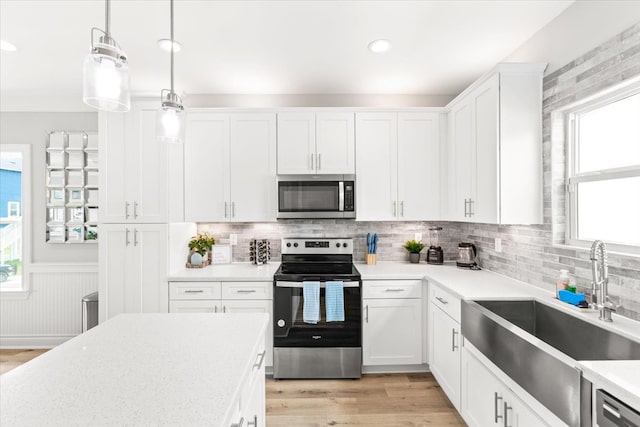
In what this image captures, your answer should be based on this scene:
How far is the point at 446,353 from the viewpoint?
2.39 metres

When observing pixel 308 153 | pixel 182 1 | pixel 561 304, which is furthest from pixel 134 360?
pixel 308 153

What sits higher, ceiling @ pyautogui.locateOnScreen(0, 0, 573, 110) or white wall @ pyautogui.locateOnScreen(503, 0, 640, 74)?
ceiling @ pyautogui.locateOnScreen(0, 0, 573, 110)

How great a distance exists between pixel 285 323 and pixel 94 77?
2.25 m

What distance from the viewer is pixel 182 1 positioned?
1.89 meters

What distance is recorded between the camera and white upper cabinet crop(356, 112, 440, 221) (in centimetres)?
315

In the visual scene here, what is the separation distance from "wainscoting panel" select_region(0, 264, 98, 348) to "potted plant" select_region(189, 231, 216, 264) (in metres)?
1.16

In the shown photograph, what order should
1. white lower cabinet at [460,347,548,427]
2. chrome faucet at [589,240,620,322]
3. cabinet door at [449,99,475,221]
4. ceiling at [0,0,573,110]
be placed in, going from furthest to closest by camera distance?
cabinet door at [449,99,475,221]
ceiling at [0,0,573,110]
chrome faucet at [589,240,620,322]
white lower cabinet at [460,347,548,427]

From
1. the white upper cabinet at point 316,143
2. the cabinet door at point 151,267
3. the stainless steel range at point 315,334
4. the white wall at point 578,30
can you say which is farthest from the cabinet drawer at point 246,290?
the white wall at point 578,30

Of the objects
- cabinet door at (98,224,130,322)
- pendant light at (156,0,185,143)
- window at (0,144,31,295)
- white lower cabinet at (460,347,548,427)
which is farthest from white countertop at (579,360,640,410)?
window at (0,144,31,295)

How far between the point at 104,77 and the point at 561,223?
8.37 ft

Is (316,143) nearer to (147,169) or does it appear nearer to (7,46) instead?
(147,169)

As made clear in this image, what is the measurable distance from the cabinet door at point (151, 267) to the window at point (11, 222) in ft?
5.54

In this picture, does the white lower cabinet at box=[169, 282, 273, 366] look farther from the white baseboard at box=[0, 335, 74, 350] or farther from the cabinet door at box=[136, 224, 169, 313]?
the white baseboard at box=[0, 335, 74, 350]

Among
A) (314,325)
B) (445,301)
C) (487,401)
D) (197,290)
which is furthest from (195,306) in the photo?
(487,401)
